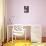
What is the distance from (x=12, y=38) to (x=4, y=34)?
0.52ft

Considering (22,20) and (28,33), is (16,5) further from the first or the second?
(28,33)

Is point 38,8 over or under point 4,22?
over

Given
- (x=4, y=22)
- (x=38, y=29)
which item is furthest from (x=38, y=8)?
(x=4, y=22)

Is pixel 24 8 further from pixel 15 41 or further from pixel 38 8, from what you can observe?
pixel 15 41

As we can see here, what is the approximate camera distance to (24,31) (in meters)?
2.09

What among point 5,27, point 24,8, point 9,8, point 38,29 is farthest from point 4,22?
point 38,29

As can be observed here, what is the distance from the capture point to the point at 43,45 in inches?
77.0

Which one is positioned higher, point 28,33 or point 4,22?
point 4,22

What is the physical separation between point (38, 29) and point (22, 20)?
0.32m

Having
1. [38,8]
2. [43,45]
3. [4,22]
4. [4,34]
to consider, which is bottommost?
[43,45]

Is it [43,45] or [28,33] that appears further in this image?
[28,33]

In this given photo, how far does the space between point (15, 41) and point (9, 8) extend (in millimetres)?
582

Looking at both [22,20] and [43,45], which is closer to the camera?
[43,45]

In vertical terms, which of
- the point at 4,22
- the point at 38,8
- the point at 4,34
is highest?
the point at 38,8
